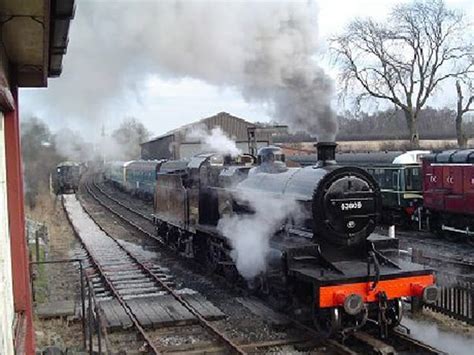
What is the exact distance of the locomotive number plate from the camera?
8.21 metres

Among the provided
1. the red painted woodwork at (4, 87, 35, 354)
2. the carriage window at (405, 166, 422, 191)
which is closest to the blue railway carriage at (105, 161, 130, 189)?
the carriage window at (405, 166, 422, 191)

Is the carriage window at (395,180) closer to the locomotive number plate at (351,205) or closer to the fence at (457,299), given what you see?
the fence at (457,299)

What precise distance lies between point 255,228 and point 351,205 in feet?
6.92

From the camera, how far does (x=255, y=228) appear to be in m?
9.86

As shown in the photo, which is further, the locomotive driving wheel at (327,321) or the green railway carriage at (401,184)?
the green railway carriage at (401,184)

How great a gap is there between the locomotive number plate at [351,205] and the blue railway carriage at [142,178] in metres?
17.2

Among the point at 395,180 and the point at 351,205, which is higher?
the point at 351,205

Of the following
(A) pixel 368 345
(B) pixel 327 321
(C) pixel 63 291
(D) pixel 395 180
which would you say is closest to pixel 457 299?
(A) pixel 368 345

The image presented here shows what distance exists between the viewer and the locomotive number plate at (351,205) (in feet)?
26.9

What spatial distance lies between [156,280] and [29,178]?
813 inches

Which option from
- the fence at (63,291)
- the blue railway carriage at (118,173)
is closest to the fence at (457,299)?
the fence at (63,291)

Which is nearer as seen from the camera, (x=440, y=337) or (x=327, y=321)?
(x=327, y=321)

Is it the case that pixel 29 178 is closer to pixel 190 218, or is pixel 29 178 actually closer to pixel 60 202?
pixel 60 202

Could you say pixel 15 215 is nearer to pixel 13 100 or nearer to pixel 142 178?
pixel 13 100
